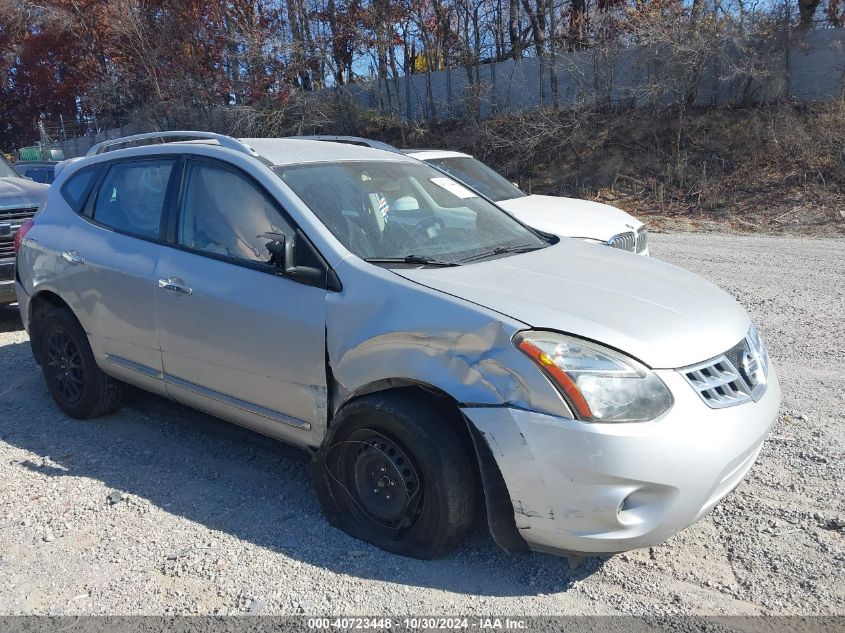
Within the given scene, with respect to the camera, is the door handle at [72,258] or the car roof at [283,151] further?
the door handle at [72,258]

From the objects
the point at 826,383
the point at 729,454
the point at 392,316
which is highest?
the point at 392,316

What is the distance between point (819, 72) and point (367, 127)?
12992 millimetres

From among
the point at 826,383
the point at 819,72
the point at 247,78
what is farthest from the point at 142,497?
the point at 247,78

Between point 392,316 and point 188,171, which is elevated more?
point 188,171

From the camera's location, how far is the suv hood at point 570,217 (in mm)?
7387

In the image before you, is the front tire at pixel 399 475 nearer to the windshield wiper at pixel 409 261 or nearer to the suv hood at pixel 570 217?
the windshield wiper at pixel 409 261

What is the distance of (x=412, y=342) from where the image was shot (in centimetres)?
331

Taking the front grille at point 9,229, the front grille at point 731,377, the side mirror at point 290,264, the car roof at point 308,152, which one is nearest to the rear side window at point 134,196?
the car roof at point 308,152

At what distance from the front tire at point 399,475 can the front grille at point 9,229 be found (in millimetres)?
5805

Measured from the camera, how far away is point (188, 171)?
4.46m

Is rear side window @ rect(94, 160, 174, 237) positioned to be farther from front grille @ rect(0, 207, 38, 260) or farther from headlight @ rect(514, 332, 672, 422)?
front grille @ rect(0, 207, 38, 260)

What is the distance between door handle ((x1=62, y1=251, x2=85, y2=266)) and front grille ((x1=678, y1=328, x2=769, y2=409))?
3813 mm

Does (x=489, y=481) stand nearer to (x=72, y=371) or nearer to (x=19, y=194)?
(x=72, y=371)

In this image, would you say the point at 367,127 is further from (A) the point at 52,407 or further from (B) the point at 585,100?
(A) the point at 52,407
